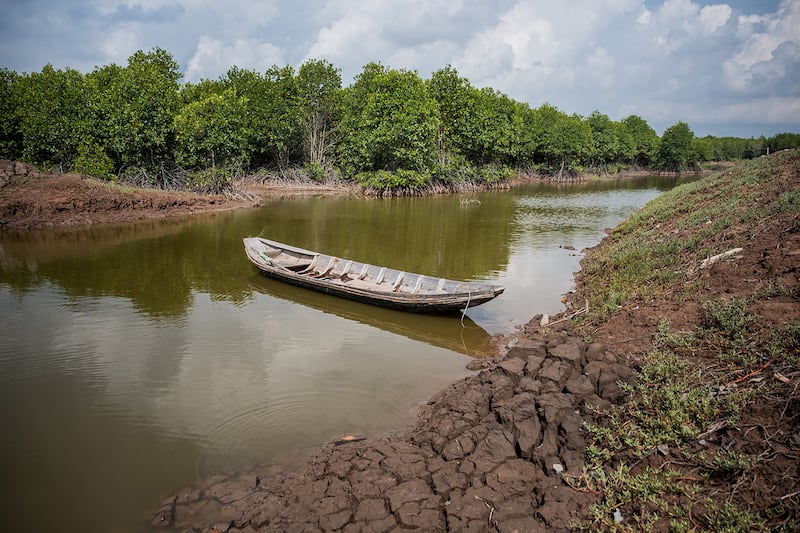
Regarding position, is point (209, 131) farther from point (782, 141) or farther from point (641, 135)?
point (782, 141)

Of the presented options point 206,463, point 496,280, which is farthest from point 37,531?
point 496,280

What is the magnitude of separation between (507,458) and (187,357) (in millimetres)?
6559

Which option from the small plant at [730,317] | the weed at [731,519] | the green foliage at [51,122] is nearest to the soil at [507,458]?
the weed at [731,519]

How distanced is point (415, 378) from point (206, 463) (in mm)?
3634

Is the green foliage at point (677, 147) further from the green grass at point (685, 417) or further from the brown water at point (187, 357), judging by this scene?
the green grass at point (685, 417)

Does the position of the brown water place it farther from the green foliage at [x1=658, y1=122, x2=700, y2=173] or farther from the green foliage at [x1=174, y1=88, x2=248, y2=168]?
the green foliage at [x1=658, y1=122, x2=700, y2=173]

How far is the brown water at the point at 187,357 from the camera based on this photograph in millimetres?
5855

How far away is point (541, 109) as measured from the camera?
55.9 metres

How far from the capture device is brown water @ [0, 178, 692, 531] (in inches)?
231

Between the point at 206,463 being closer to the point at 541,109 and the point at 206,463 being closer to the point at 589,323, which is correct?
the point at 589,323

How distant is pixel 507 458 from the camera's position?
500cm

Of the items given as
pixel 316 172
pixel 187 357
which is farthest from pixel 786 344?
pixel 316 172

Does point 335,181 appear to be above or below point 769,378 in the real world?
above

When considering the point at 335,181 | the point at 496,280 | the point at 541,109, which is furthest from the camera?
the point at 541,109
